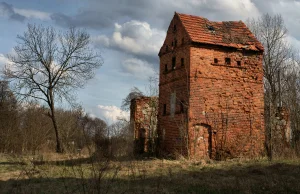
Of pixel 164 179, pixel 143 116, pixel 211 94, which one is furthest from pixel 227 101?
pixel 143 116

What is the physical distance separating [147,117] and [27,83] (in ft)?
37.1

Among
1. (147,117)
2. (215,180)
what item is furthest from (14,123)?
(215,180)

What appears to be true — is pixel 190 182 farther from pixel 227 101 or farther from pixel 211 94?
pixel 227 101

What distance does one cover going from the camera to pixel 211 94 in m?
16.5

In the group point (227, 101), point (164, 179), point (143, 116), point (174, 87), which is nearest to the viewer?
Answer: point (164, 179)

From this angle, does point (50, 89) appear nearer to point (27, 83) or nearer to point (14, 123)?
point (27, 83)

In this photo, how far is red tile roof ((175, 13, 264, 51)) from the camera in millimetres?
17062

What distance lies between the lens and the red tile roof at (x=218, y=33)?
17.1 metres

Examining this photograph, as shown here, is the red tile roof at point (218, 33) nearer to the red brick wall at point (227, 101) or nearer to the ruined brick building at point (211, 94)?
the ruined brick building at point (211, 94)

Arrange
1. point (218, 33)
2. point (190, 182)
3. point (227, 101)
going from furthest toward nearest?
point (218, 33), point (227, 101), point (190, 182)

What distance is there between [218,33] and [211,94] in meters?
3.81

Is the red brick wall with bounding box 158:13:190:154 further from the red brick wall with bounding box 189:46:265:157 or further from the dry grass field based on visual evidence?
the dry grass field

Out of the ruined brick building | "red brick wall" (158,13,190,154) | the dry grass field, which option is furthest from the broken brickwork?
the dry grass field

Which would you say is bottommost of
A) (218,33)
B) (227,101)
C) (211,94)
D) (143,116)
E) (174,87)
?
(143,116)
